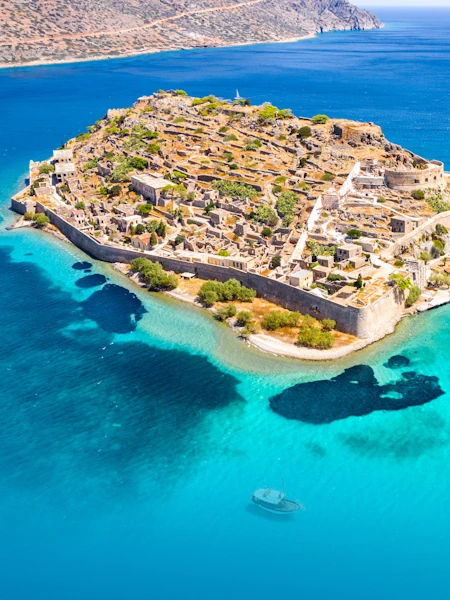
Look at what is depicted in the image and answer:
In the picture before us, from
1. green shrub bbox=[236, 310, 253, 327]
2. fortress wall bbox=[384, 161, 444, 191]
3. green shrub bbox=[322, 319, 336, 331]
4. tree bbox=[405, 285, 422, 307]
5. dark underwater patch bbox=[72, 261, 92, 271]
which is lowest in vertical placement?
dark underwater patch bbox=[72, 261, 92, 271]

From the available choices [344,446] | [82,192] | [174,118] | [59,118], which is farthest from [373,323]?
[59,118]

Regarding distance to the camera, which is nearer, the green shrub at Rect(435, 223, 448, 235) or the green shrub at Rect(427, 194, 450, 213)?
the green shrub at Rect(435, 223, 448, 235)

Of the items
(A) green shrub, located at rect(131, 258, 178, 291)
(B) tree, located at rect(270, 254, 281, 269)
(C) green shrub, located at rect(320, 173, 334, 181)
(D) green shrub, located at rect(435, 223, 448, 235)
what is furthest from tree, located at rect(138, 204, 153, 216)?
(D) green shrub, located at rect(435, 223, 448, 235)

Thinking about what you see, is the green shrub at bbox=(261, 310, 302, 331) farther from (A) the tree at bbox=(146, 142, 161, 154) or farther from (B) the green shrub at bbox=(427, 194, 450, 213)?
(A) the tree at bbox=(146, 142, 161, 154)

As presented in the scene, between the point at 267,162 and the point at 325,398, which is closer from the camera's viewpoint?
the point at 325,398

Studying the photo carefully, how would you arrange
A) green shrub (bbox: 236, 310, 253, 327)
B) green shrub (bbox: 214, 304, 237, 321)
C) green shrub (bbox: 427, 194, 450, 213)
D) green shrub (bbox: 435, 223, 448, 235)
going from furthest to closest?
1. green shrub (bbox: 427, 194, 450, 213)
2. green shrub (bbox: 435, 223, 448, 235)
3. green shrub (bbox: 214, 304, 237, 321)
4. green shrub (bbox: 236, 310, 253, 327)

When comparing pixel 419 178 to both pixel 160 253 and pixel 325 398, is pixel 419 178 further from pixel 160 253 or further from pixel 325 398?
pixel 325 398
